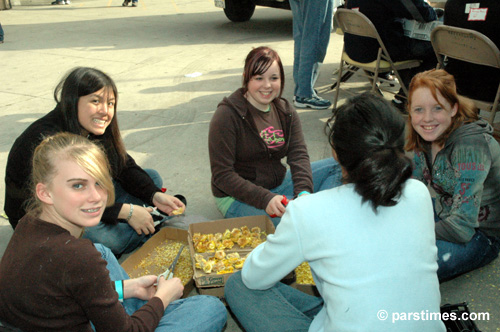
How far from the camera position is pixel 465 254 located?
2.50 metres

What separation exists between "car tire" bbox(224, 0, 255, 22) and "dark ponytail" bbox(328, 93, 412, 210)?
961cm

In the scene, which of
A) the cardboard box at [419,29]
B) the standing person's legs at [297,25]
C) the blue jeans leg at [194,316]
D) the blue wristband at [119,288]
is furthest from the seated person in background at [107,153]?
the cardboard box at [419,29]

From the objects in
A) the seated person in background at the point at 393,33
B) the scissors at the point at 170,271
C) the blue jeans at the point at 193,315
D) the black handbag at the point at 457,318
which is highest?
the seated person in background at the point at 393,33

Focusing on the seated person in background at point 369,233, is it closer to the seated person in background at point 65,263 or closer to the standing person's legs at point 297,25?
the seated person in background at point 65,263

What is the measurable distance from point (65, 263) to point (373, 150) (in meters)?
1.08

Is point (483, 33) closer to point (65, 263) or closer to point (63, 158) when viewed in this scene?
point (63, 158)

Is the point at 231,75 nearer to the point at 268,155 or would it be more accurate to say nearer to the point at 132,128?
the point at 132,128

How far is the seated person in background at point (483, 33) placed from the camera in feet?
11.9

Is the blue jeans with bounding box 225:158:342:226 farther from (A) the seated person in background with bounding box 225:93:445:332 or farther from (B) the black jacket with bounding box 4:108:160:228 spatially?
(A) the seated person in background with bounding box 225:93:445:332

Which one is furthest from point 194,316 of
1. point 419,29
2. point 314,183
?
point 419,29

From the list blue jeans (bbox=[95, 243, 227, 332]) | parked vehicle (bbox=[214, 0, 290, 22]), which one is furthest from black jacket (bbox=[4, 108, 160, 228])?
parked vehicle (bbox=[214, 0, 290, 22])

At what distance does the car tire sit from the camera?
1054 cm

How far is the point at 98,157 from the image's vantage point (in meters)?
1.86

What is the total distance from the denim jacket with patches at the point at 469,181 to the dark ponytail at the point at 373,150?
986mm
